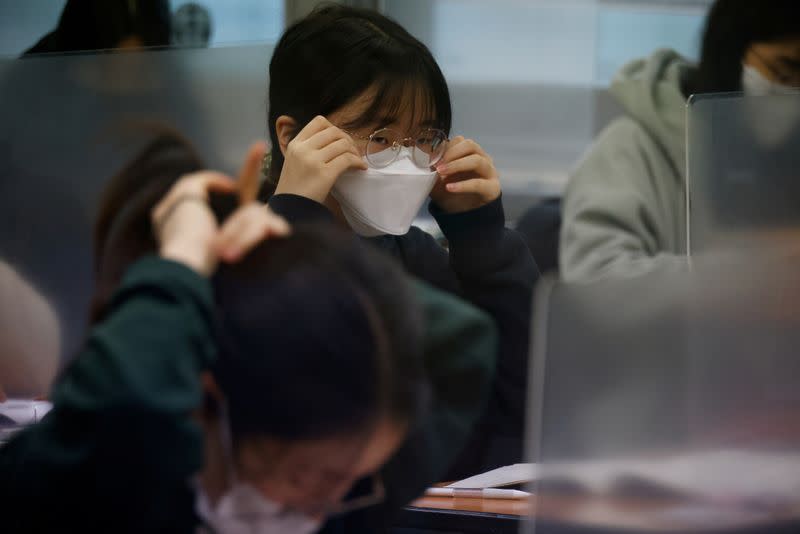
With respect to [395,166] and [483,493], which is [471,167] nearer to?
[395,166]

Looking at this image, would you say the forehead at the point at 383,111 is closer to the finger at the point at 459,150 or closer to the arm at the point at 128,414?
the finger at the point at 459,150

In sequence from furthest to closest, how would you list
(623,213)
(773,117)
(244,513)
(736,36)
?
(736,36) < (623,213) < (773,117) < (244,513)

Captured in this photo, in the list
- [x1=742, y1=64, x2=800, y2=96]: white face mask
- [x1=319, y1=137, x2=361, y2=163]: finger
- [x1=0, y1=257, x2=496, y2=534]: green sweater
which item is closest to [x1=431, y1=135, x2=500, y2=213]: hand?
[x1=319, y1=137, x2=361, y2=163]: finger

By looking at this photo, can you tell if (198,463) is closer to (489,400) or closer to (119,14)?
(489,400)

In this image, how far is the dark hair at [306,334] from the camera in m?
0.80

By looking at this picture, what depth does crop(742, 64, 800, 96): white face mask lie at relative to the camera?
1212 millimetres

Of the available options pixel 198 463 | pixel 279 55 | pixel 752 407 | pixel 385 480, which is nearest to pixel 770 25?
pixel 752 407

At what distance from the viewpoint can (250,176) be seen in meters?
0.86

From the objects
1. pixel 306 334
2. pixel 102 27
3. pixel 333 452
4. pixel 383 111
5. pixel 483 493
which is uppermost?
pixel 102 27

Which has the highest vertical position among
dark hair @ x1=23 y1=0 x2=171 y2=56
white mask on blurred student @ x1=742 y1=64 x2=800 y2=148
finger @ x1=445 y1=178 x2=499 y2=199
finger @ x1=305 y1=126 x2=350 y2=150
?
dark hair @ x1=23 y1=0 x2=171 y2=56

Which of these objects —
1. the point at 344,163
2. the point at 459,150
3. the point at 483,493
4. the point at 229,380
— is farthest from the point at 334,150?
the point at 483,493

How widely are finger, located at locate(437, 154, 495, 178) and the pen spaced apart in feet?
1.54

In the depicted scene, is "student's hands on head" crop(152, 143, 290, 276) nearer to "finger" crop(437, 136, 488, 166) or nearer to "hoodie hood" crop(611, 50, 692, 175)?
"finger" crop(437, 136, 488, 166)

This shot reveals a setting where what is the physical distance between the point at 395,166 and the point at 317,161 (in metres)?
0.08
